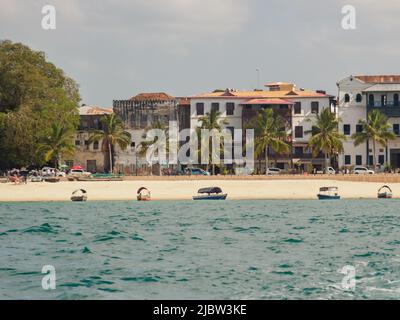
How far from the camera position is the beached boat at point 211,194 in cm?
7800

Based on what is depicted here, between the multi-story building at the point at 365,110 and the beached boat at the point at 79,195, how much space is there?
41.2 metres

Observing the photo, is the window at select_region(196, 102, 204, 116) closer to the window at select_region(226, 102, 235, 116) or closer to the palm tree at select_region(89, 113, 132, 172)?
the window at select_region(226, 102, 235, 116)

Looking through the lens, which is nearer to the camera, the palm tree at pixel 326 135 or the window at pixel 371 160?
the palm tree at pixel 326 135

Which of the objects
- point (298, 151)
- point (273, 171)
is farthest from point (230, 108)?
point (273, 171)

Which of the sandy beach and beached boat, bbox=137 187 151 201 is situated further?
the sandy beach

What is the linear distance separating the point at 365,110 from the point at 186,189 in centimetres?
3710

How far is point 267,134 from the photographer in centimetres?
10744

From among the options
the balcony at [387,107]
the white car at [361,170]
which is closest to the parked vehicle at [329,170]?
the white car at [361,170]

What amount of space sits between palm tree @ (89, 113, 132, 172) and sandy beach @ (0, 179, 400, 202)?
73.7ft

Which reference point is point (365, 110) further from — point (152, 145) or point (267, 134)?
point (152, 145)

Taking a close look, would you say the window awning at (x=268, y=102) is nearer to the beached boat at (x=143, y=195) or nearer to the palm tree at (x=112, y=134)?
the palm tree at (x=112, y=134)

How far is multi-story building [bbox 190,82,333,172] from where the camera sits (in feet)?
374

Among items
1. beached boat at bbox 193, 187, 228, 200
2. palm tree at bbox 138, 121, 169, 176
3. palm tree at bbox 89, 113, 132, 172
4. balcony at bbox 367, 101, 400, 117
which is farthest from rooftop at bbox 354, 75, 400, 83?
beached boat at bbox 193, 187, 228, 200
